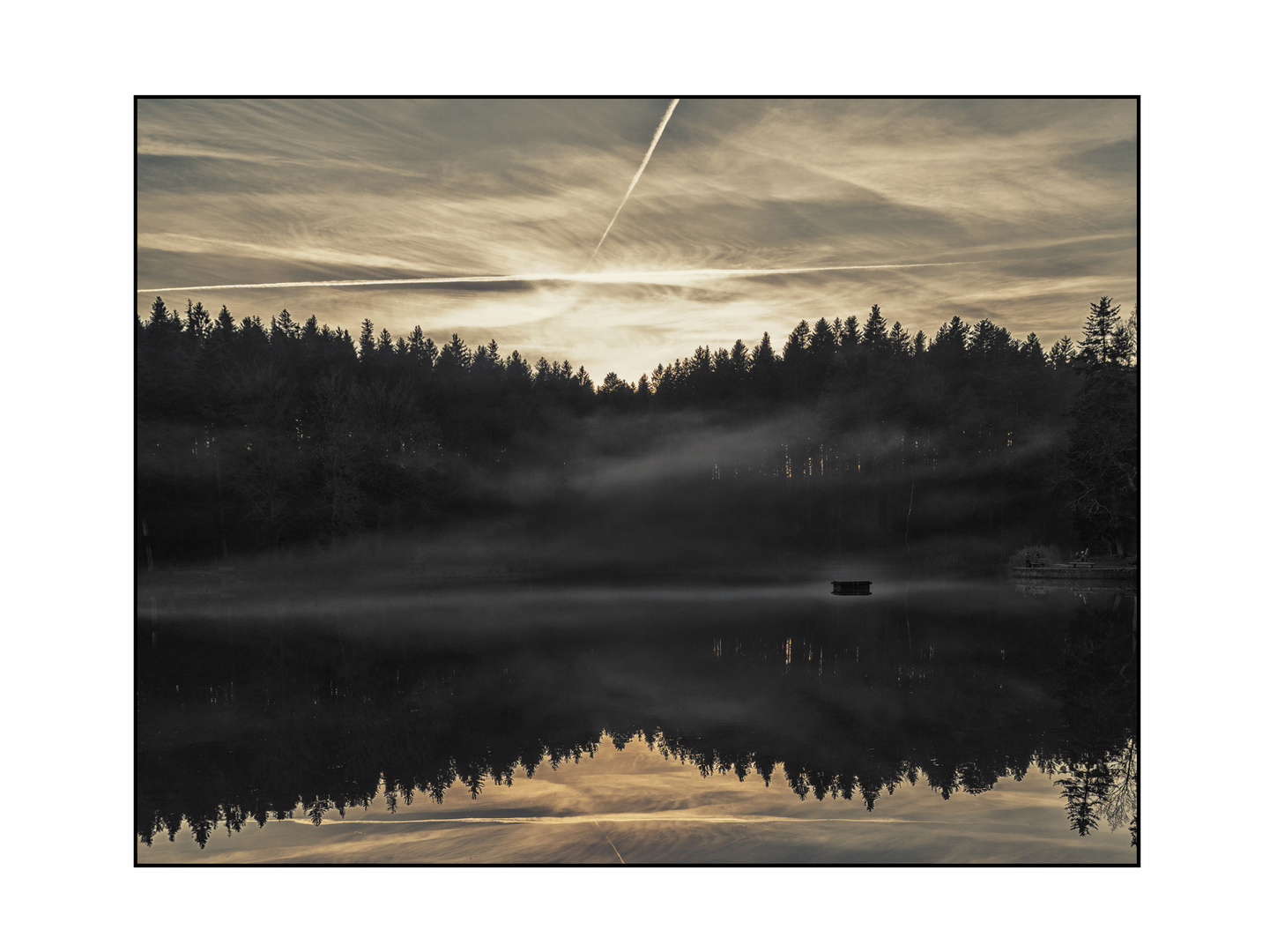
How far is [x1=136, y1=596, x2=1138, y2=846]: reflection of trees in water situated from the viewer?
6707 millimetres

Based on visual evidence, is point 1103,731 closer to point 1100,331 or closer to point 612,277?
point 1100,331

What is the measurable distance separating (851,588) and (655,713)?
284 cm

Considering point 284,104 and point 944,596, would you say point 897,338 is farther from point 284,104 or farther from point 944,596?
point 284,104

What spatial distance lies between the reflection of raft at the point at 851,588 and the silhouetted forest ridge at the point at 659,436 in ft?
1.43

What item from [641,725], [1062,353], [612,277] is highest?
[612,277]

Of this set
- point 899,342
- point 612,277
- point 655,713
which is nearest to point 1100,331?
point 899,342

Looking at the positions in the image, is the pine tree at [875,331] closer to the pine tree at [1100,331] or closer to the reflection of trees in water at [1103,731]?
the pine tree at [1100,331]

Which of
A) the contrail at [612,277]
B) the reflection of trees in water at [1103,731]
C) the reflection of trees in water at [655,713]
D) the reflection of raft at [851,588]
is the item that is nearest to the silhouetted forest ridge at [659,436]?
the reflection of raft at [851,588]

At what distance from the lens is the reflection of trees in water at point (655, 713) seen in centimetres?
671

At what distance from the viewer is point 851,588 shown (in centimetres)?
933

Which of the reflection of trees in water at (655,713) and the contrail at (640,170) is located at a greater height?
the contrail at (640,170)

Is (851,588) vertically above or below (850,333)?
below

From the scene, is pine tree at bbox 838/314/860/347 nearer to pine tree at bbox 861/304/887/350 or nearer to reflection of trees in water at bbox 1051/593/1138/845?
pine tree at bbox 861/304/887/350

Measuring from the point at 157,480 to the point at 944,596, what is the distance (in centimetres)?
841
